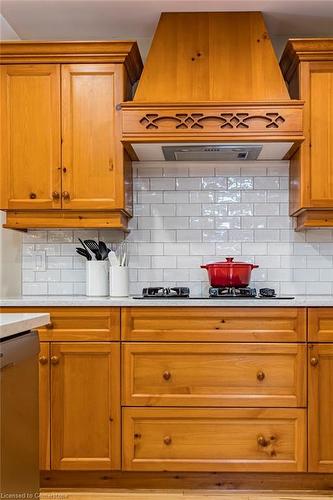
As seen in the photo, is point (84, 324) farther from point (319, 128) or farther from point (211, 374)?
point (319, 128)

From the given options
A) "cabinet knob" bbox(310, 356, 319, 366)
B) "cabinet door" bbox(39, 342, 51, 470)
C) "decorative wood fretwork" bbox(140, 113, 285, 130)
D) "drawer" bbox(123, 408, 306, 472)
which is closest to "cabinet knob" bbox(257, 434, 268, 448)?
"drawer" bbox(123, 408, 306, 472)

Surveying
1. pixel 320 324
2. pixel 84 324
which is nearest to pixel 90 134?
pixel 84 324

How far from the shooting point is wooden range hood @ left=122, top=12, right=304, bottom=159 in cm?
271

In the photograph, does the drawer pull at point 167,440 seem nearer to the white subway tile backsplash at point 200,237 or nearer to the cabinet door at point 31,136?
the white subway tile backsplash at point 200,237

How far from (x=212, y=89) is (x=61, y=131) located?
88 centimetres

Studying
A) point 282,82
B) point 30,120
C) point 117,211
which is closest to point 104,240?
point 117,211

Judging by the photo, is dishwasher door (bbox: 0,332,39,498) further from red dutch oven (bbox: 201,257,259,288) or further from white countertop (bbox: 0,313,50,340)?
red dutch oven (bbox: 201,257,259,288)

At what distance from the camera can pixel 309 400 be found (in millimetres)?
2498

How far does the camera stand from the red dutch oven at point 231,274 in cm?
282

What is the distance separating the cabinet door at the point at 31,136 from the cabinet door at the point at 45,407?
84 cm

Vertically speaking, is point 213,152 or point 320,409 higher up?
point 213,152

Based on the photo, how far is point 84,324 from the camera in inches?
101

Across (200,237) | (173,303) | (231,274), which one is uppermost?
(200,237)

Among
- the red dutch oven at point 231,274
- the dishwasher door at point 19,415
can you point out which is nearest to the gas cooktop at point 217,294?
the red dutch oven at point 231,274
